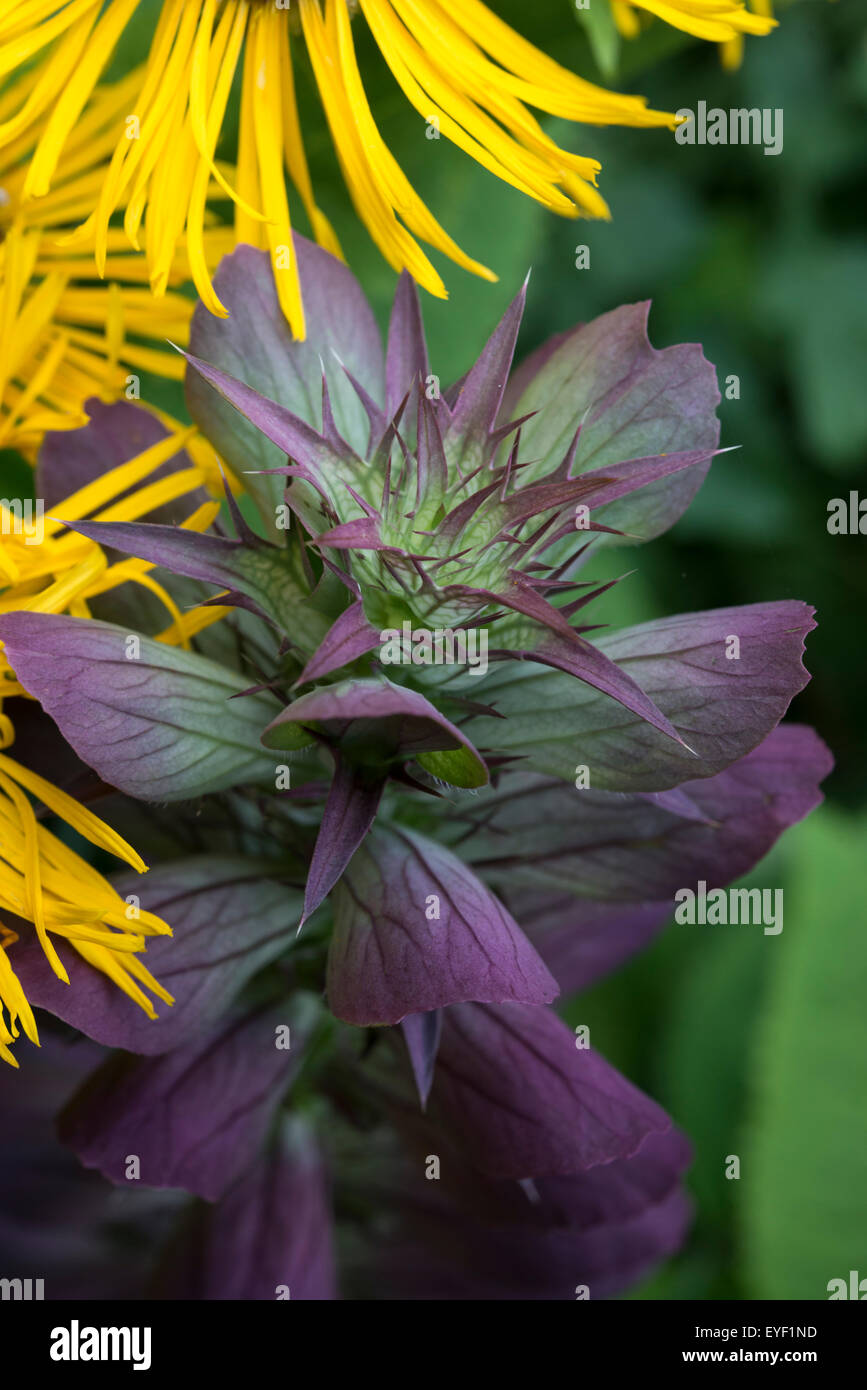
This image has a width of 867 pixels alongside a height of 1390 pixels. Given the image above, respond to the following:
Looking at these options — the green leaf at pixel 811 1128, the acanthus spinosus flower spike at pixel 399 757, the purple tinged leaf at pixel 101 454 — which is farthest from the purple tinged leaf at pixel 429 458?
the green leaf at pixel 811 1128

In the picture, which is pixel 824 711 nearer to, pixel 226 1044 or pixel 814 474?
pixel 814 474

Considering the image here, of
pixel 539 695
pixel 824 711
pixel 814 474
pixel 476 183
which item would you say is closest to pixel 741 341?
pixel 814 474

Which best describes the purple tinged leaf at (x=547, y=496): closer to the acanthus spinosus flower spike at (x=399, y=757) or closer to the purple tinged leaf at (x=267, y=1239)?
the acanthus spinosus flower spike at (x=399, y=757)

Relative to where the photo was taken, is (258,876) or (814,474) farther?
(814,474)

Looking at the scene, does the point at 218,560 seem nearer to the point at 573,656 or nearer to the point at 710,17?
the point at 573,656

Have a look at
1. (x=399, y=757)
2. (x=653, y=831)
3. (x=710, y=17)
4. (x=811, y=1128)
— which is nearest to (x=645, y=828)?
(x=653, y=831)

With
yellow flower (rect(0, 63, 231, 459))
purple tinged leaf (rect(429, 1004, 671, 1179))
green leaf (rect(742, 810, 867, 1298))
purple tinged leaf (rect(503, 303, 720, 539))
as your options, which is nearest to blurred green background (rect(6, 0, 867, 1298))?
green leaf (rect(742, 810, 867, 1298))
